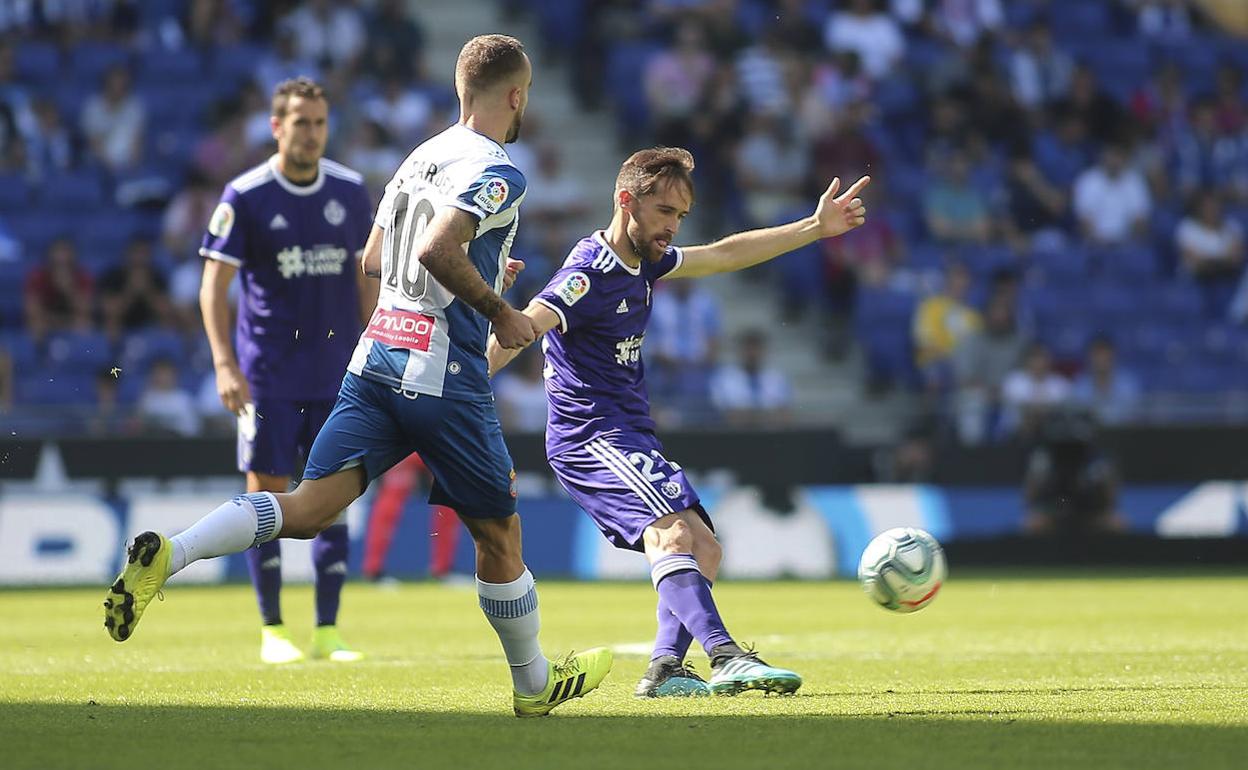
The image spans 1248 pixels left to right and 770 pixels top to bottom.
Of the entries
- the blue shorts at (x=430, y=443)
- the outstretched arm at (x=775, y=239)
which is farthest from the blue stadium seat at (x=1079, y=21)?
the blue shorts at (x=430, y=443)

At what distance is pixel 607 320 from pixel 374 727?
2.11 meters

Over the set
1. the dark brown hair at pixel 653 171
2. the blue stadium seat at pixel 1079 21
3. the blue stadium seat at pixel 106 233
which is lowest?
the dark brown hair at pixel 653 171

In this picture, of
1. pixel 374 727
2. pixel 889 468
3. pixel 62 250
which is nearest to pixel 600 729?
pixel 374 727

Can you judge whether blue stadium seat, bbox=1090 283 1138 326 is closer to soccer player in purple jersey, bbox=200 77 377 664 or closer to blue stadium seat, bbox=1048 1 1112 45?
blue stadium seat, bbox=1048 1 1112 45

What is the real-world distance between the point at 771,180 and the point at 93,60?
7.36 metres

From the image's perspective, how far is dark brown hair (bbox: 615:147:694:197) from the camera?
7293 mm

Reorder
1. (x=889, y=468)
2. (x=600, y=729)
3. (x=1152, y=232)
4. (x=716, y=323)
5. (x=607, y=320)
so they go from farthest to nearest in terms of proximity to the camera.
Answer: (x=1152, y=232)
(x=716, y=323)
(x=889, y=468)
(x=607, y=320)
(x=600, y=729)

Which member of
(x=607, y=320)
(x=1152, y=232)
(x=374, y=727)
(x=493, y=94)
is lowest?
(x=374, y=727)

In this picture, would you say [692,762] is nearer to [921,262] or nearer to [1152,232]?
[921,262]

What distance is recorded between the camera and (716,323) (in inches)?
727

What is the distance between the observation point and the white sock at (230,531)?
614 centimetres

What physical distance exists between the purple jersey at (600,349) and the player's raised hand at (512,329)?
121 centimetres

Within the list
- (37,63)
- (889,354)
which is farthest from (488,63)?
(37,63)

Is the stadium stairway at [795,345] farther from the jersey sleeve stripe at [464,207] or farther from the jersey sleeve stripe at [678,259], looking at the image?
the jersey sleeve stripe at [464,207]
